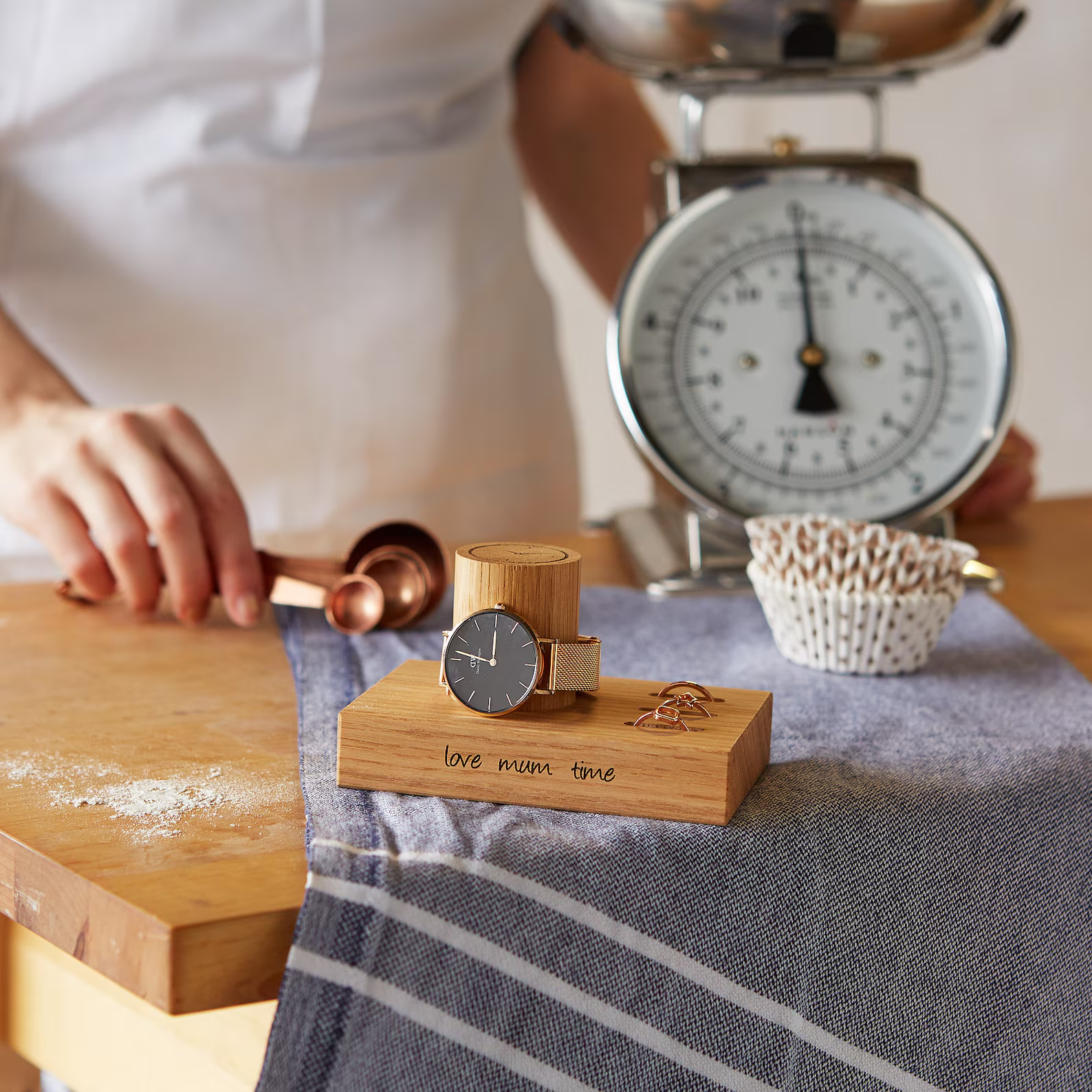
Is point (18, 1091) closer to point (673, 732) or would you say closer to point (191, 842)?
point (191, 842)

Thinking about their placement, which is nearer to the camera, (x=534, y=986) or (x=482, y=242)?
(x=534, y=986)

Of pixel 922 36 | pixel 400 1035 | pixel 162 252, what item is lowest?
pixel 400 1035

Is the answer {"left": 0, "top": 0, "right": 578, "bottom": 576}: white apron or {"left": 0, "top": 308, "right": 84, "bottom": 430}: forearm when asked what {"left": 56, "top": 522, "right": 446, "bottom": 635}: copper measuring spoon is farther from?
{"left": 0, "top": 0, "right": 578, "bottom": 576}: white apron

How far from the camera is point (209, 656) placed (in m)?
0.73

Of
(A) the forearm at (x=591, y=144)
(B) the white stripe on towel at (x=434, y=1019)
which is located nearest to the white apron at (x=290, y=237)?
(A) the forearm at (x=591, y=144)

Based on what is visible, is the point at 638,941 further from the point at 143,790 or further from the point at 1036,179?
the point at 1036,179

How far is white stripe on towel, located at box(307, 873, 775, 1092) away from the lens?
0.45 metres

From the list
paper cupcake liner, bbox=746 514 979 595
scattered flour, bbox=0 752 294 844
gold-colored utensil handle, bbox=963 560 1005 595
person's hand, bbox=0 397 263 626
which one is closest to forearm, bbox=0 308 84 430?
person's hand, bbox=0 397 263 626

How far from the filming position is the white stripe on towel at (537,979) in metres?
0.45

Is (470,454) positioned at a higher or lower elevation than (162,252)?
lower

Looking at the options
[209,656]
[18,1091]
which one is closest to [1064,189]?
[209,656]

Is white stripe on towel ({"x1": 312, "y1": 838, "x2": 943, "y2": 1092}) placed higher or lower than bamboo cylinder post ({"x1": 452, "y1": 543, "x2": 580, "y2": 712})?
lower

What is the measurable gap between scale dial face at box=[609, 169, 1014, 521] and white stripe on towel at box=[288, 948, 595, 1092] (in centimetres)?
46

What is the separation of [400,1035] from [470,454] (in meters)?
0.79
